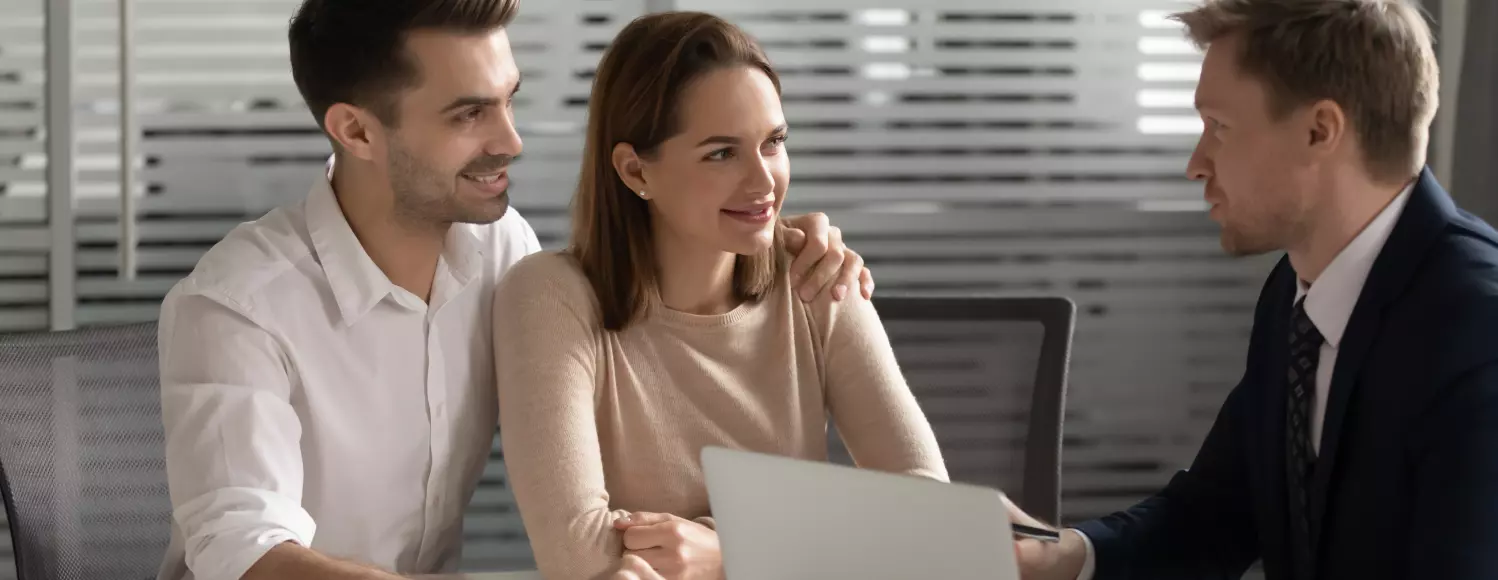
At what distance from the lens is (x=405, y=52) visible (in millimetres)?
1734

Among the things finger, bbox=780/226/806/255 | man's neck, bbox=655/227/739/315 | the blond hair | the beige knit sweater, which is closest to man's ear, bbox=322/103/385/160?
the beige knit sweater

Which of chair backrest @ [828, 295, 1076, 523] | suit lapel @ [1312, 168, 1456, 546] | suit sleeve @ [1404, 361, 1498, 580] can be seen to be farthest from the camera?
chair backrest @ [828, 295, 1076, 523]

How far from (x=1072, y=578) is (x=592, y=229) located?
2.26 ft

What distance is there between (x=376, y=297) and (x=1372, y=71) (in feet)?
3.64

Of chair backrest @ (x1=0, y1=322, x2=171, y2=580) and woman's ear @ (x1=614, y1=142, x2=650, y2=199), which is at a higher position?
woman's ear @ (x1=614, y1=142, x2=650, y2=199)

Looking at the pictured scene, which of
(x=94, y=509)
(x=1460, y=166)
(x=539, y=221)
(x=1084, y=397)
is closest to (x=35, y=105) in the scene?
(x=539, y=221)

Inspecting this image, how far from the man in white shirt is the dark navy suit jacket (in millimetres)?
503

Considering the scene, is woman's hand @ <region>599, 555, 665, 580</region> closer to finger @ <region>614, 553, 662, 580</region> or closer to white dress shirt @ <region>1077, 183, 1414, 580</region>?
finger @ <region>614, 553, 662, 580</region>

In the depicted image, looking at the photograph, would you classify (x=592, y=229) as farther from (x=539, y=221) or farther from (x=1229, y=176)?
(x=539, y=221)

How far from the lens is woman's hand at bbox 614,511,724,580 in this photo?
147 cm

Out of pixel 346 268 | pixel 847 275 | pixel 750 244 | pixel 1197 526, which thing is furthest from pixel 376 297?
→ pixel 1197 526

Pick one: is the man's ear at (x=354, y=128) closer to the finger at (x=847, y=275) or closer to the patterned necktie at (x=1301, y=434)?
the finger at (x=847, y=275)

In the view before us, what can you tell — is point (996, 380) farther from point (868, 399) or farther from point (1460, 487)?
point (1460, 487)

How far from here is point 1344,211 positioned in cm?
148
